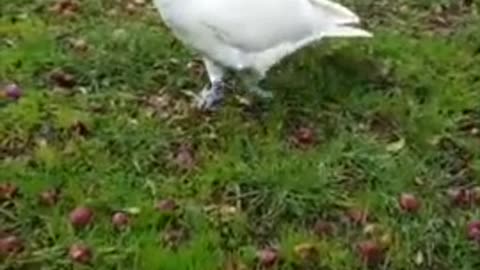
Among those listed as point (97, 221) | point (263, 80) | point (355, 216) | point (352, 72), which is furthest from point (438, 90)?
point (97, 221)

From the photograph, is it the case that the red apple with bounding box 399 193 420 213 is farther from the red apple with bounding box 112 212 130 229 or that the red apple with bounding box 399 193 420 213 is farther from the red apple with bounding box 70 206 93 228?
the red apple with bounding box 70 206 93 228

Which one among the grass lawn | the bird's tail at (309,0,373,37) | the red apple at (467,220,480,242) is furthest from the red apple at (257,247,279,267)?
the bird's tail at (309,0,373,37)

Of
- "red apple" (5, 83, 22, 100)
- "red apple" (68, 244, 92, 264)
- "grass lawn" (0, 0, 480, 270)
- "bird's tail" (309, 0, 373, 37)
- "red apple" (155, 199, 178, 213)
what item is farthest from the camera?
"red apple" (5, 83, 22, 100)

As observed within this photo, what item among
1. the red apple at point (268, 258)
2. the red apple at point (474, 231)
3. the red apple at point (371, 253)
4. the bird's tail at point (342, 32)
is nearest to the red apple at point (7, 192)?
the red apple at point (268, 258)

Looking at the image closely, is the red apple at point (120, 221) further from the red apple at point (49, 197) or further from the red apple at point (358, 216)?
the red apple at point (358, 216)

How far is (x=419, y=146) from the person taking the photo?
14.7ft

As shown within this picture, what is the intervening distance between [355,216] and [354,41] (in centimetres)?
127

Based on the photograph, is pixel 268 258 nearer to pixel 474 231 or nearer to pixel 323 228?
pixel 323 228

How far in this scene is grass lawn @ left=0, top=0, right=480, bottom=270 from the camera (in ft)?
12.7

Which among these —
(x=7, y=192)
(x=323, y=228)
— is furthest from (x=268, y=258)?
(x=7, y=192)

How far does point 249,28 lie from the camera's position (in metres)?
4.30

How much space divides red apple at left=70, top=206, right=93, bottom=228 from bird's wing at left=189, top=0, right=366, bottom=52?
2.37 ft

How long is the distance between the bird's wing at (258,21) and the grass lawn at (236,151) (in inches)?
12.5

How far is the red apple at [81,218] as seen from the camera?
3.91 m
